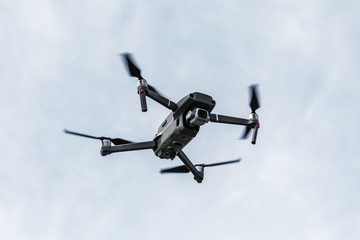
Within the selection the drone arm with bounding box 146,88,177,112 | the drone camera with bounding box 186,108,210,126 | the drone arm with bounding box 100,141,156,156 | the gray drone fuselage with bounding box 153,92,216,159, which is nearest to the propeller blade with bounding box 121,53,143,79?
the drone arm with bounding box 146,88,177,112

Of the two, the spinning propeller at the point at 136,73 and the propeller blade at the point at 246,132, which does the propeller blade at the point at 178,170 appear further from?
the spinning propeller at the point at 136,73

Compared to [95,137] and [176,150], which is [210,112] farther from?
[95,137]

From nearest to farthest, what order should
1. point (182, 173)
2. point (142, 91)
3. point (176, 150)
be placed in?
1. point (142, 91)
2. point (176, 150)
3. point (182, 173)

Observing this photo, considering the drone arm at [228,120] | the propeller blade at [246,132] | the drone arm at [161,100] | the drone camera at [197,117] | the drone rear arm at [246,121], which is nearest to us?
the drone camera at [197,117]

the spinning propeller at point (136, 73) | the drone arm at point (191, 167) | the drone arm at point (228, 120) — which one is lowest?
the drone arm at point (191, 167)

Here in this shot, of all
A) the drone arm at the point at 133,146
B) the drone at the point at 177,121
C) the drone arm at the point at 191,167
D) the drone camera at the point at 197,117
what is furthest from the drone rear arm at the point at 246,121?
the drone arm at the point at 133,146

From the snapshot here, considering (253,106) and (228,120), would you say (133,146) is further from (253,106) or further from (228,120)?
(253,106)

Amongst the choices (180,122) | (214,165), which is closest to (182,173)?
(214,165)
